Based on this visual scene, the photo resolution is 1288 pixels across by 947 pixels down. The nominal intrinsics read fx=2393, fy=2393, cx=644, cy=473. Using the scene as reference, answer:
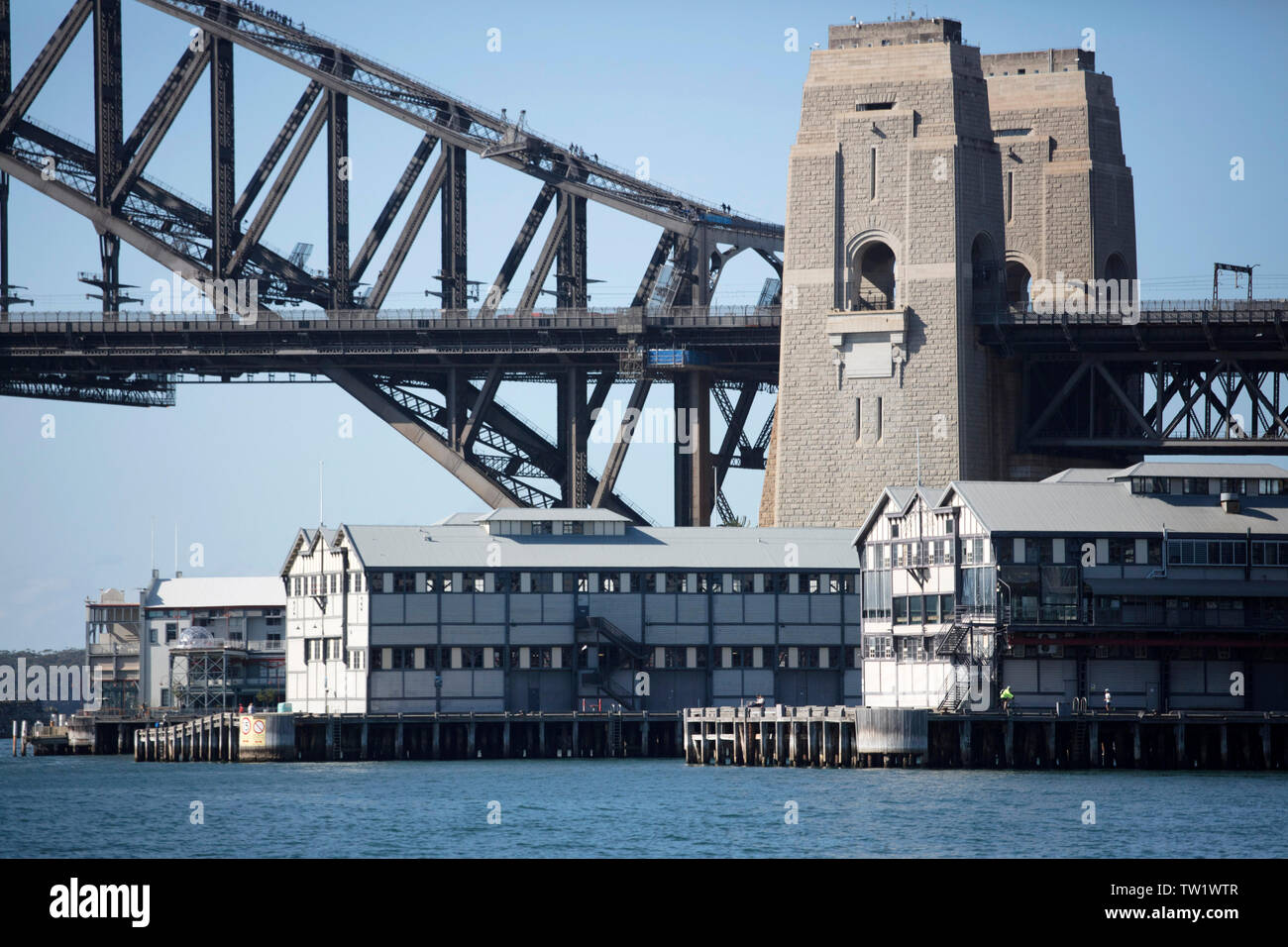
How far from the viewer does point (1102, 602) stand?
95.4m

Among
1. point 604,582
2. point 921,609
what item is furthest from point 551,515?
point 921,609

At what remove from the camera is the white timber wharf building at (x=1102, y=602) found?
94.8 m

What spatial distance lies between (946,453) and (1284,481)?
2047 cm

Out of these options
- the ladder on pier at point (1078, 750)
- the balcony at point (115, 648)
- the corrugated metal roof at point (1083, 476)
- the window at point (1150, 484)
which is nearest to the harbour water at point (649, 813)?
the ladder on pier at point (1078, 750)

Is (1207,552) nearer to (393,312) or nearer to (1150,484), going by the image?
(1150,484)

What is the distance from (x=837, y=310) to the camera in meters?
121

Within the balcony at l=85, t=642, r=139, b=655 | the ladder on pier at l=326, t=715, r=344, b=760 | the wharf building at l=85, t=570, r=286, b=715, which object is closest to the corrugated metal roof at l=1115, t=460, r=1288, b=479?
the ladder on pier at l=326, t=715, r=344, b=760

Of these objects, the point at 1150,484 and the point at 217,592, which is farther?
the point at 217,592

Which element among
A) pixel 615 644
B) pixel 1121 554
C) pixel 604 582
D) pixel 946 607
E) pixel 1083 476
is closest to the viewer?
pixel 1121 554

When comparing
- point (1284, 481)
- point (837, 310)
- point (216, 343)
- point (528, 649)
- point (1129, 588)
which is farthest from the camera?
point (216, 343)

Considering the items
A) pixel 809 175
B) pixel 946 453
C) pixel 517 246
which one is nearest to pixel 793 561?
pixel 946 453

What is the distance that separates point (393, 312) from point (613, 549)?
27.9m

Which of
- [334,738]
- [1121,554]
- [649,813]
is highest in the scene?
[1121,554]
